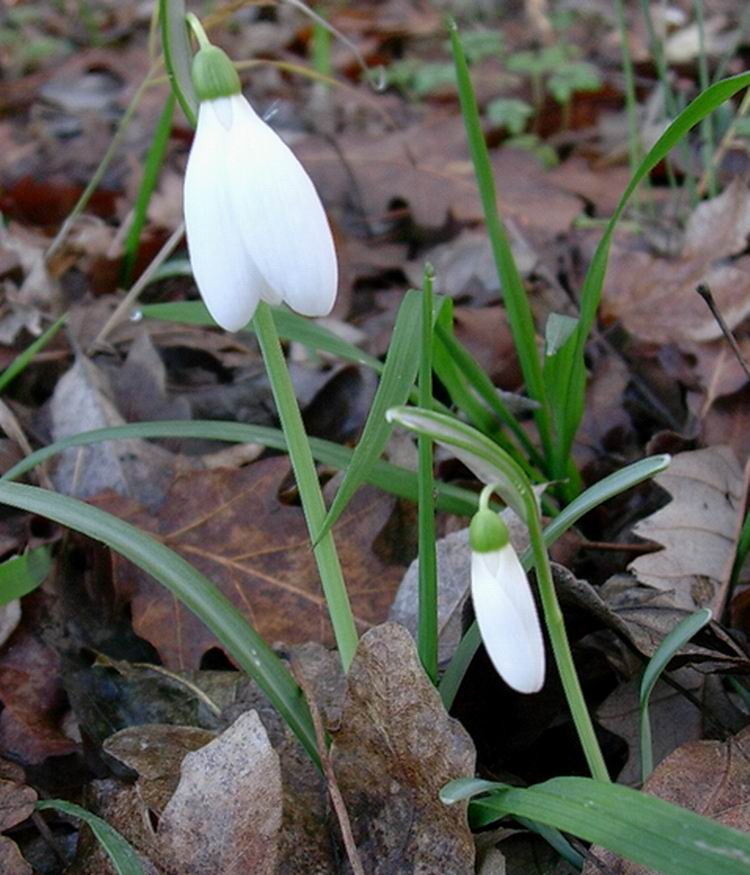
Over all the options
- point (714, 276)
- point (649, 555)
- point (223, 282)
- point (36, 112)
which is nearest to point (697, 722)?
point (649, 555)

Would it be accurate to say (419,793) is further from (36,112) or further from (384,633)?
(36,112)

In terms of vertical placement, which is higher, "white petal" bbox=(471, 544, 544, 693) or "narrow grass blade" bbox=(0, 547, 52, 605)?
"white petal" bbox=(471, 544, 544, 693)

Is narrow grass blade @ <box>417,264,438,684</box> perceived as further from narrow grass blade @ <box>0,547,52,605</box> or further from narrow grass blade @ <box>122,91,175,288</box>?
narrow grass blade @ <box>122,91,175,288</box>

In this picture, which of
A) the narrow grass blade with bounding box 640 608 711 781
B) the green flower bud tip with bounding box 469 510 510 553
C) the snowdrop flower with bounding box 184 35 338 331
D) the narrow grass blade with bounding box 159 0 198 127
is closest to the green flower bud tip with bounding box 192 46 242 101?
the snowdrop flower with bounding box 184 35 338 331

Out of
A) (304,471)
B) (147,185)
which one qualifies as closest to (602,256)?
(304,471)

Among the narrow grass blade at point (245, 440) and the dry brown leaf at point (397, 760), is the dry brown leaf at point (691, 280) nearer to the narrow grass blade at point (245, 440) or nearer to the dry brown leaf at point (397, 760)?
the narrow grass blade at point (245, 440)

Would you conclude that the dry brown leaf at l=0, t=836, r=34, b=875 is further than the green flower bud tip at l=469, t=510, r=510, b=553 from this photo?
Yes

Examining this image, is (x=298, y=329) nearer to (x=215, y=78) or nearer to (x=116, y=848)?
(x=215, y=78)
